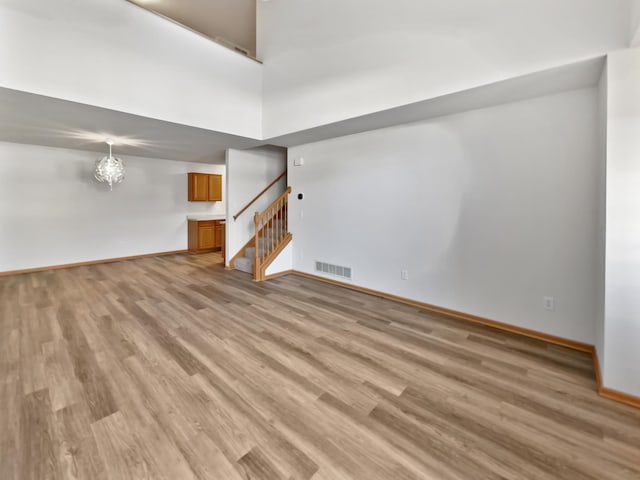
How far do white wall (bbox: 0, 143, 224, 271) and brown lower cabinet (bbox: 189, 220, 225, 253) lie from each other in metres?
0.31

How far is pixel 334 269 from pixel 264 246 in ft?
5.47

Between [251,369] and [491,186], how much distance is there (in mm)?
3092

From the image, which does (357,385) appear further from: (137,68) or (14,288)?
(14,288)

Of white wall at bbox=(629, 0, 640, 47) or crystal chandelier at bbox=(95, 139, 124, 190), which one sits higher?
white wall at bbox=(629, 0, 640, 47)

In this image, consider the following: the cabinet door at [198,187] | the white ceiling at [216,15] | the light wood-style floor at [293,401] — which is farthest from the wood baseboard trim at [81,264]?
the white ceiling at [216,15]

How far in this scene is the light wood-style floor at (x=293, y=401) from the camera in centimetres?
145

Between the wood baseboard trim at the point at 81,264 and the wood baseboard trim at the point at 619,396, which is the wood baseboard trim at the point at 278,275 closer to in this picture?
the wood baseboard trim at the point at 81,264

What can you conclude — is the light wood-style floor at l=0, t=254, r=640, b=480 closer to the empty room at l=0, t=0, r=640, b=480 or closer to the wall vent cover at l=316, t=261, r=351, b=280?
the empty room at l=0, t=0, r=640, b=480

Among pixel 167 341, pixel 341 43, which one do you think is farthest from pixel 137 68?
pixel 167 341

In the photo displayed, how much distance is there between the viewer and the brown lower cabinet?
750 centimetres

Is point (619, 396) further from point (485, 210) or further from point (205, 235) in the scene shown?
point (205, 235)

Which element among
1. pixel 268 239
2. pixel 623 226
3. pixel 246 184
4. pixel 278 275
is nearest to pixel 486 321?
pixel 623 226

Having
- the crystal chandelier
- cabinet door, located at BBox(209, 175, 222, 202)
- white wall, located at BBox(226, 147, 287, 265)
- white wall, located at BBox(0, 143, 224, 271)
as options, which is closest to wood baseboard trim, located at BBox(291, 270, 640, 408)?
white wall, located at BBox(226, 147, 287, 265)

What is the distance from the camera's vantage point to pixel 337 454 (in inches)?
59.2
